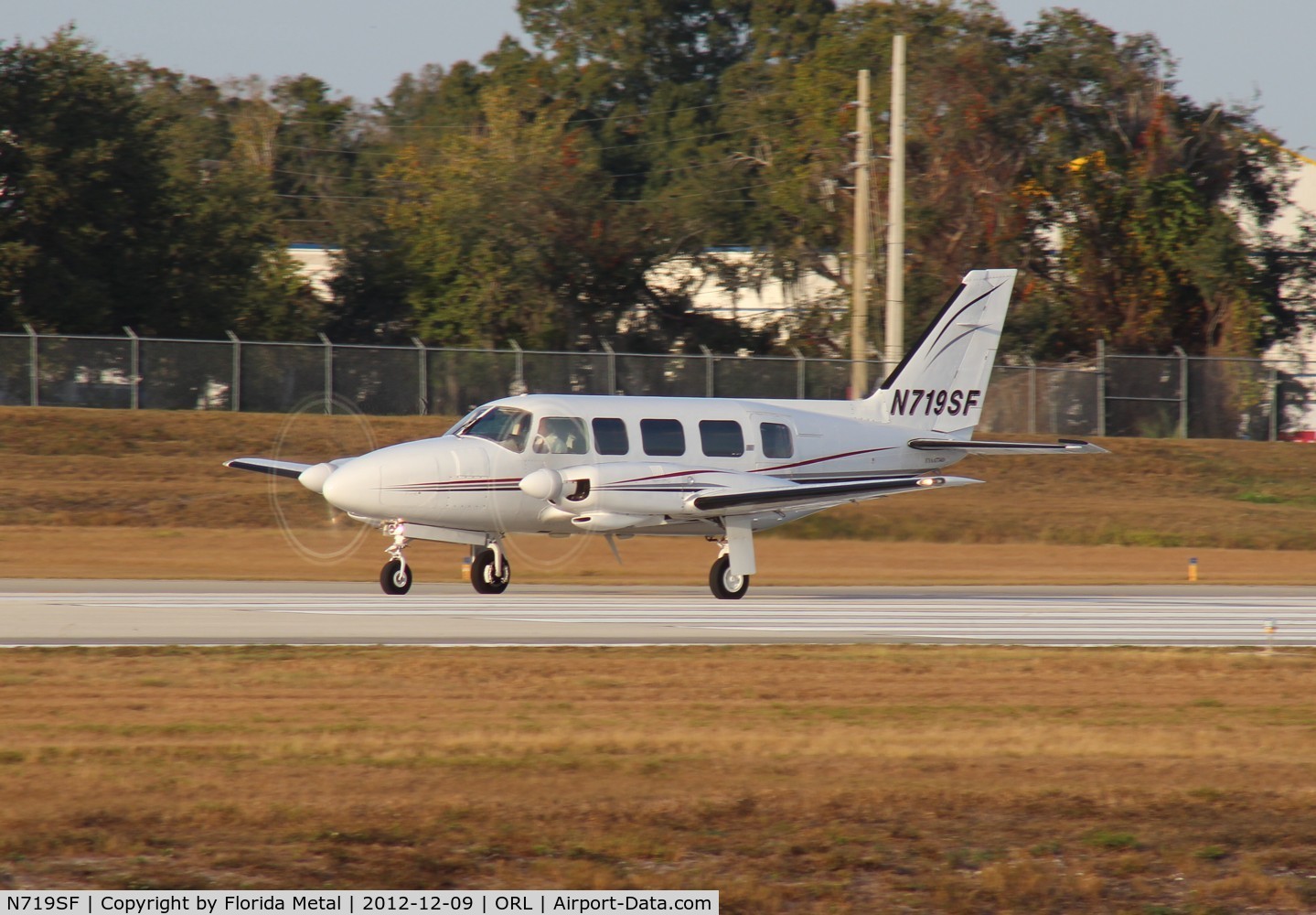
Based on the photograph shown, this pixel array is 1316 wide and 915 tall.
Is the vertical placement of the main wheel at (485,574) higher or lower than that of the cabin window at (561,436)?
lower

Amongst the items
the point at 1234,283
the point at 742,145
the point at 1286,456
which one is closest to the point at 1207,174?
the point at 1234,283

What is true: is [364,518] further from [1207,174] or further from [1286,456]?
[1207,174]

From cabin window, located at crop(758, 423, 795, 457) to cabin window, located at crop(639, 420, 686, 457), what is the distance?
4.80 ft

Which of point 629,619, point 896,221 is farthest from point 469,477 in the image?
point 896,221

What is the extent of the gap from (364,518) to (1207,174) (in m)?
44.2

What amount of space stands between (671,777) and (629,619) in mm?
8980

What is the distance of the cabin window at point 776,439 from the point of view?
23.4 m

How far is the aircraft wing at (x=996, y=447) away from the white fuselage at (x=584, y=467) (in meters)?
2.21

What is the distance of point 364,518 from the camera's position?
20.7 meters

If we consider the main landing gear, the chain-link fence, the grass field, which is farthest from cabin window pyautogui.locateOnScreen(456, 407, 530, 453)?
the chain-link fence

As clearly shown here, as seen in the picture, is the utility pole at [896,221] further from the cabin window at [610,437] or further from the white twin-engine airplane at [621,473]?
the cabin window at [610,437]

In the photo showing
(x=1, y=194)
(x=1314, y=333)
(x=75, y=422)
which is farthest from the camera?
(x=1314, y=333)

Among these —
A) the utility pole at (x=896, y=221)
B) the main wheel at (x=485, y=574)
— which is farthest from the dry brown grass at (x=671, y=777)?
the utility pole at (x=896, y=221)

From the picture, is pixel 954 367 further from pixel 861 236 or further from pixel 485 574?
pixel 861 236
